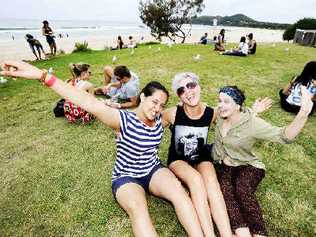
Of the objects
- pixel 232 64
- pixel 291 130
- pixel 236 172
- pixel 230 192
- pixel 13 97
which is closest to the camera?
pixel 291 130

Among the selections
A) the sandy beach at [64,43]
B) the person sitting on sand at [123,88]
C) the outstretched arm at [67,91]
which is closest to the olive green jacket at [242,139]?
the outstretched arm at [67,91]

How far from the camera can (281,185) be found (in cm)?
512

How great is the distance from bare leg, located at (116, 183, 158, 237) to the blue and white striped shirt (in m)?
0.24

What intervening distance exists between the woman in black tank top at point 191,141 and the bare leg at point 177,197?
0.24 meters

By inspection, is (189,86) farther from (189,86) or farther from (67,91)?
(67,91)

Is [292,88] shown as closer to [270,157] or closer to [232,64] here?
[270,157]

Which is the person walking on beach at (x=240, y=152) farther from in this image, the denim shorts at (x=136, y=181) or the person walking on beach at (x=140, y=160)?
the denim shorts at (x=136, y=181)

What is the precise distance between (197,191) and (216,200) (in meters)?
0.27

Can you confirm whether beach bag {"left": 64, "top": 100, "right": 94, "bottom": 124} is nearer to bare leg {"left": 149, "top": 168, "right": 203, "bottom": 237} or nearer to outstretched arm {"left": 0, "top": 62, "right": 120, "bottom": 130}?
bare leg {"left": 149, "top": 168, "right": 203, "bottom": 237}

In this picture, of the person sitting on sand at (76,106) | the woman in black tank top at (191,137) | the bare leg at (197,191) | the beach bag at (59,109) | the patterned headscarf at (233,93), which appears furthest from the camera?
the beach bag at (59,109)

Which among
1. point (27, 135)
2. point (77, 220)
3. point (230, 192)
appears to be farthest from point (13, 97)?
point (230, 192)

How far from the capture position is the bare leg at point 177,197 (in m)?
3.48

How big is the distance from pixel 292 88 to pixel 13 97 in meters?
8.85

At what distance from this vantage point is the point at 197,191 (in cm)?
388
